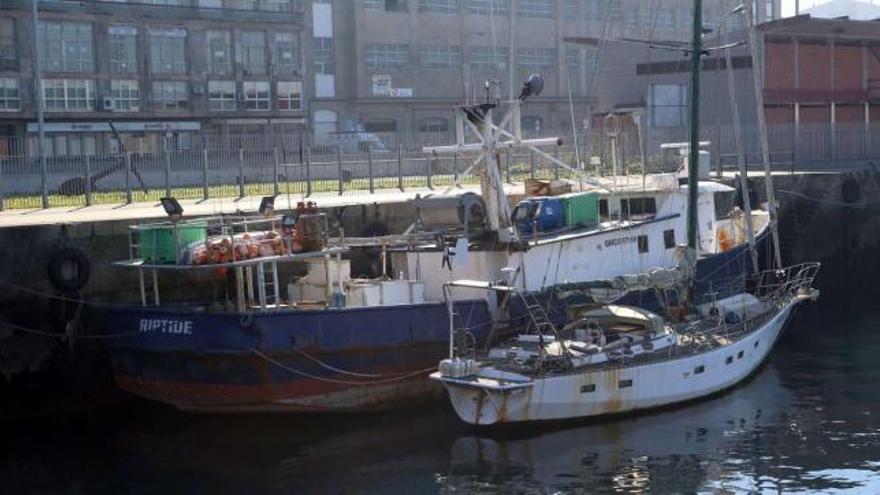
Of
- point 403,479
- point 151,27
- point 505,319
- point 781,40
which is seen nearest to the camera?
point 403,479

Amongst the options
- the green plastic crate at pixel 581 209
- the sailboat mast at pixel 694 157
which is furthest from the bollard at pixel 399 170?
the sailboat mast at pixel 694 157

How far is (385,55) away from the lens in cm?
7819

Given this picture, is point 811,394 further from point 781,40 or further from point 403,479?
point 781,40

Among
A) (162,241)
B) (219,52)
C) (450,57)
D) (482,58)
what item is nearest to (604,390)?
(162,241)

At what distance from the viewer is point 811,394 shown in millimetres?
23516

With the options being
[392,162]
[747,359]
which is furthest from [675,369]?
[392,162]

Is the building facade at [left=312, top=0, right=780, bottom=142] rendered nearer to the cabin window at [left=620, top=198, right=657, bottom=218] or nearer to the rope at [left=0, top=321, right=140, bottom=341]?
the cabin window at [left=620, top=198, right=657, bottom=218]

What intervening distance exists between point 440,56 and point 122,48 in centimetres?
2311

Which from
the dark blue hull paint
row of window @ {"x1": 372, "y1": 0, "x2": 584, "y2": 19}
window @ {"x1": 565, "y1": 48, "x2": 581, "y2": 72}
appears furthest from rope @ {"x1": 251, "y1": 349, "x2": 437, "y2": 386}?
window @ {"x1": 565, "y1": 48, "x2": 581, "y2": 72}

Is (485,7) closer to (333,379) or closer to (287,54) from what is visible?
(287,54)

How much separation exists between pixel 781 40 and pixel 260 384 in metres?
33.8

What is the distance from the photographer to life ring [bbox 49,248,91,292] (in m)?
23.3

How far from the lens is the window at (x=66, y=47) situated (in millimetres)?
61062

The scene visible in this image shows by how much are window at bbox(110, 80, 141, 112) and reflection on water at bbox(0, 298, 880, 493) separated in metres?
42.8
